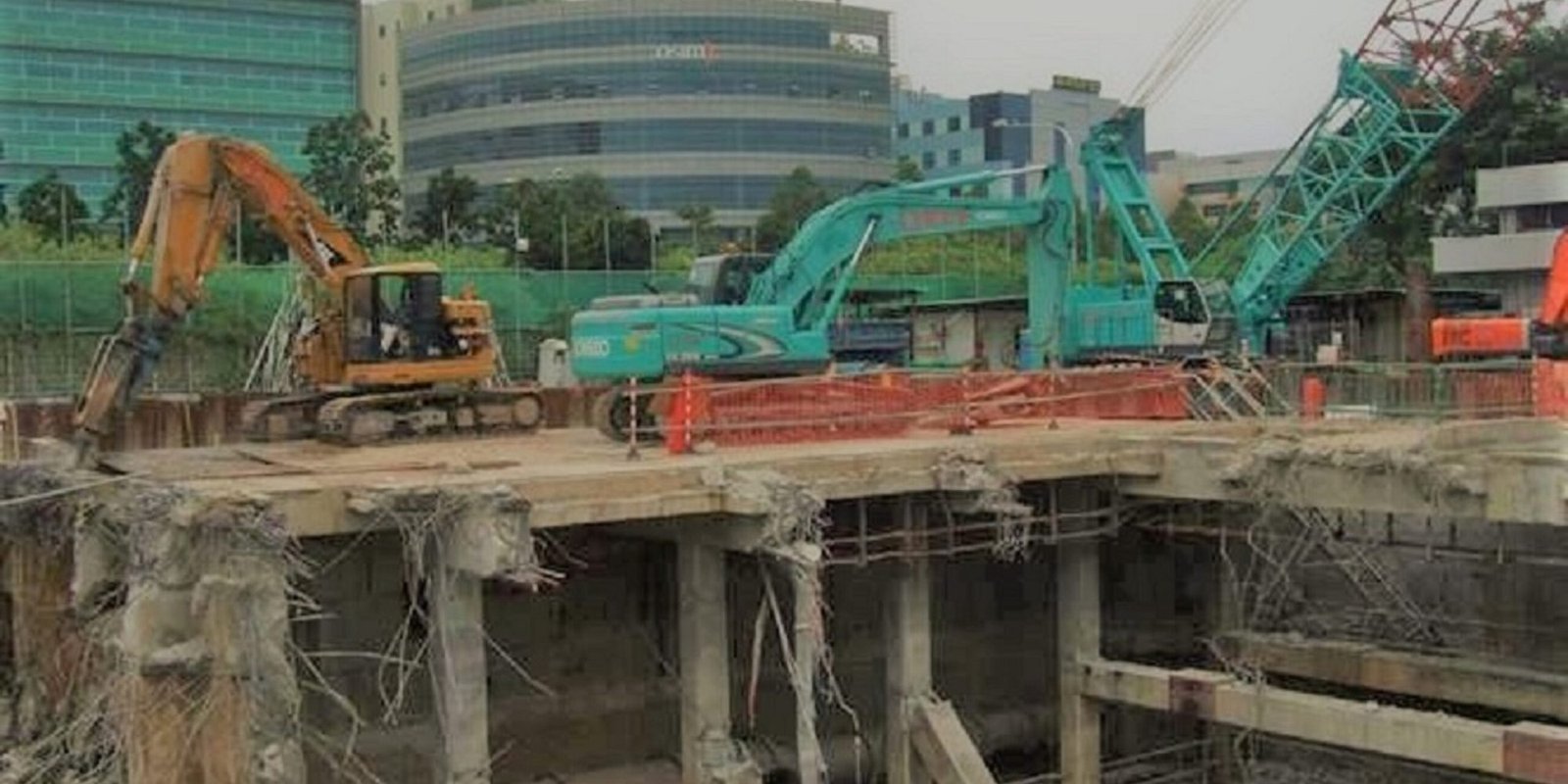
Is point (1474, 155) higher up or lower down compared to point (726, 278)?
higher up

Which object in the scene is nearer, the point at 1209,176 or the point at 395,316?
the point at 395,316

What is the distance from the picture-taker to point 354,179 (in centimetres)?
6306

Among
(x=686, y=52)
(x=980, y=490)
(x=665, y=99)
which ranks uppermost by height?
(x=686, y=52)

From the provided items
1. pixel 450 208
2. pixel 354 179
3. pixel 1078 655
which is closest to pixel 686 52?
pixel 450 208

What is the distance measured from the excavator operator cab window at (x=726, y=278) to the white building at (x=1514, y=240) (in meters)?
34.6

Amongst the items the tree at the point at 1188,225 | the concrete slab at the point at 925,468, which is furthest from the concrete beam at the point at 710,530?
the tree at the point at 1188,225

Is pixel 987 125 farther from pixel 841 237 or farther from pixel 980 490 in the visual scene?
pixel 980 490

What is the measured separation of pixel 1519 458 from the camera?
14.9m

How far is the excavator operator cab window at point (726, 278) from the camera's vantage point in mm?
22797

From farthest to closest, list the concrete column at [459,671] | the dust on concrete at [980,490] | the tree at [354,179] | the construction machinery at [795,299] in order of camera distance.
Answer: the tree at [354,179], the construction machinery at [795,299], the dust on concrete at [980,490], the concrete column at [459,671]

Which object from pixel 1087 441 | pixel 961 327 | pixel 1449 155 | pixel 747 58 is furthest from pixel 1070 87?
pixel 1087 441

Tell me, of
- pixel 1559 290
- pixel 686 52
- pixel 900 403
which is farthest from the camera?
pixel 686 52

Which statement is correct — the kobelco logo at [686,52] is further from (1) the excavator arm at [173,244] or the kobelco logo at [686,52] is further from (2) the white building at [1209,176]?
(1) the excavator arm at [173,244]

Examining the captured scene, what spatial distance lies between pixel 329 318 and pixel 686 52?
266 feet
